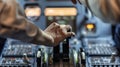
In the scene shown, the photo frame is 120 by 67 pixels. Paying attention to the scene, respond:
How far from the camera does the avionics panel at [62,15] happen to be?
3.99 m

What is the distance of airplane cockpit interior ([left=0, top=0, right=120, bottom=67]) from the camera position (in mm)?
3023

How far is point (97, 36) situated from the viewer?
3.97m

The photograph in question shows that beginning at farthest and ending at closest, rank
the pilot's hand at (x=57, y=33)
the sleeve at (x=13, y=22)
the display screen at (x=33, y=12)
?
the display screen at (x=33, y=12) → the pilot's hand at (x=57, y=33) → the sleeve at (x=13, y=22)

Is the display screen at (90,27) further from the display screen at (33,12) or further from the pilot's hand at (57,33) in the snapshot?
the pilot's hand at (57,33)

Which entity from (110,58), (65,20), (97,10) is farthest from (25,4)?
(97,10)

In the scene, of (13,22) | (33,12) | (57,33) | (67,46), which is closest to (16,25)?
(13,22)

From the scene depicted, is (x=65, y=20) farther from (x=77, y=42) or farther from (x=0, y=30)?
(x=0, y=30)

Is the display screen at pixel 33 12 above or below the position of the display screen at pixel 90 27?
above

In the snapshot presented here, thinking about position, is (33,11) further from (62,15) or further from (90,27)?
(90,27)

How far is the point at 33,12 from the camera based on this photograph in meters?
3.94

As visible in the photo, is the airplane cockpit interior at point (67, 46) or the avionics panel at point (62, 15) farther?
the avionics panel at point (62, 15)

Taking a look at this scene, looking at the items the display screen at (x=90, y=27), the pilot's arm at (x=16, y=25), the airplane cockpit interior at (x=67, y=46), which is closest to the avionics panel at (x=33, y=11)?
the airplane cockpit interior at (x=67, y=46)

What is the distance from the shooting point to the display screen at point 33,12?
3922 mm

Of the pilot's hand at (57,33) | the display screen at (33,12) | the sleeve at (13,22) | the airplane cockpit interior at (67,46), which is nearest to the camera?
the sleeve at (13,22)
